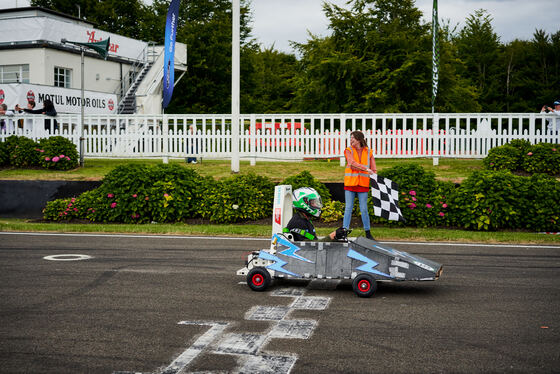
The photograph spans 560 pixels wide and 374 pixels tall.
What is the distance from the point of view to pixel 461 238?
11148 mm

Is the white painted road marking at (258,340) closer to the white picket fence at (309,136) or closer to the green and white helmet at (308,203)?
the green and white helmet at (308,203)

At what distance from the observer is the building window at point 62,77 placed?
32688 mm

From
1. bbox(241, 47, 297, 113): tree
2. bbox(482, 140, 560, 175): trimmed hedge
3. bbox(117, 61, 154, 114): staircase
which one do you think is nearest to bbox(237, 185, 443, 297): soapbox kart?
bbox(482, 140, 560, 175): trimmed hedge

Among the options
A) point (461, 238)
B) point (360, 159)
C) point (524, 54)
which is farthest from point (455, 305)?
point (524, 54)

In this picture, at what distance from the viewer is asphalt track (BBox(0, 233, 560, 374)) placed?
14.7ft

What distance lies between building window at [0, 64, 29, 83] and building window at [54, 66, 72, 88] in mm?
Answer: 1485

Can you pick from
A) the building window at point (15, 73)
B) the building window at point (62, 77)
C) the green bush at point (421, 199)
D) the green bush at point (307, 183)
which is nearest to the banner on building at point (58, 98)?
the building window at point (62, 77)

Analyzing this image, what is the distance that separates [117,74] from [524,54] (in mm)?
39999

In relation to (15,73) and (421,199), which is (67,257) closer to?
(421,199)

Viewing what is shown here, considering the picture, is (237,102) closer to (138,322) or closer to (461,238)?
(461,238)

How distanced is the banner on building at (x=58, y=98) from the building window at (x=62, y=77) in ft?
5.03

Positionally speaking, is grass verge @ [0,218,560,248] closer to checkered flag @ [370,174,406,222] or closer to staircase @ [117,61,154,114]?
checkered flag @ [370,174,406,222]

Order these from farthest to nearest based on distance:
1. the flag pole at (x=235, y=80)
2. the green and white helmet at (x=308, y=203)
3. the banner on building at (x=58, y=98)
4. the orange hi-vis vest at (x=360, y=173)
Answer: the banner on building at (x=58, y=98), the flag pole at (x=235, y=80), the orange hi-vis vest at (x=360, y=173), the green and white helmet at (x=308, y=203)

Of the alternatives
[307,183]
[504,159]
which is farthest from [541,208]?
[307,183]
